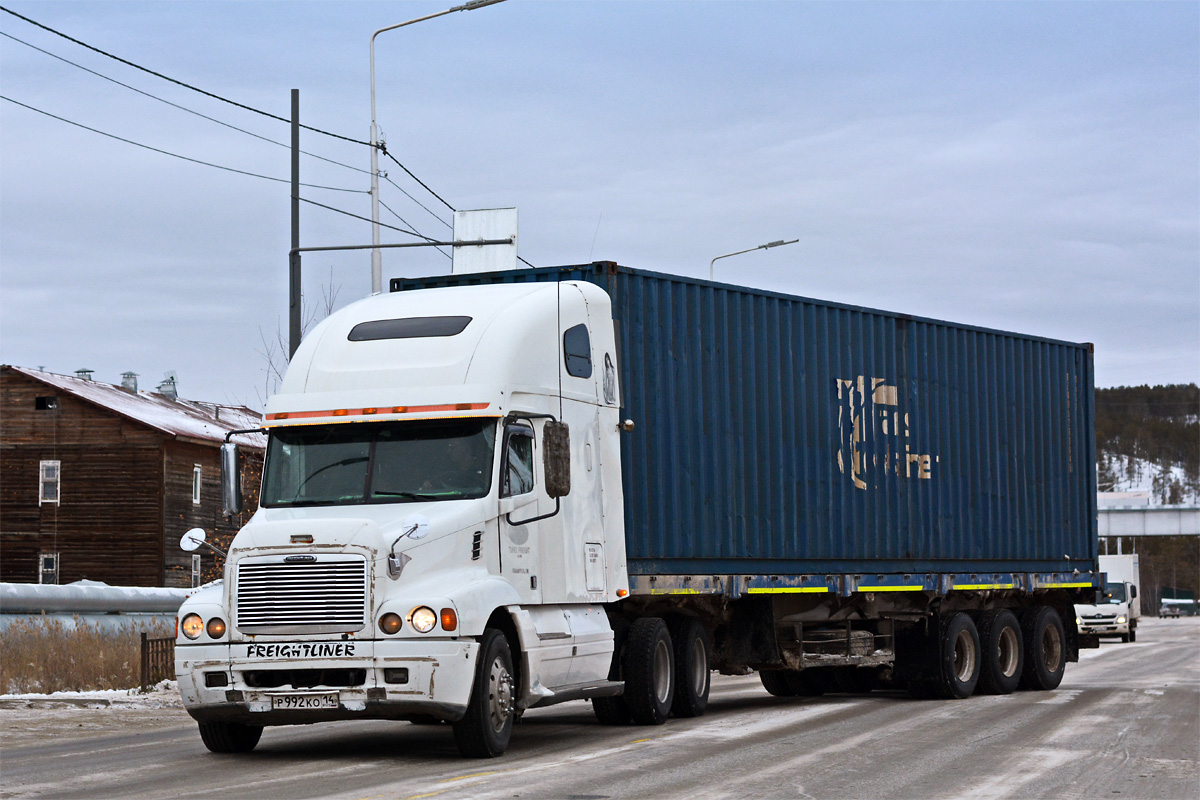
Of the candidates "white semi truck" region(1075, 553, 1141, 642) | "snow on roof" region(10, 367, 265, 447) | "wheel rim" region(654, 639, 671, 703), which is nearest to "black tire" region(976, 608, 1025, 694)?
"wheel rim" region(654, 639, 671, 703)

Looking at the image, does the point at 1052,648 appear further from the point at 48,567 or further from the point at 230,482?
the point at 48,567

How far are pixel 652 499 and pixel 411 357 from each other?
12.0ft

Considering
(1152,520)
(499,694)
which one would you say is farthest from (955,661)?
(1152,520)

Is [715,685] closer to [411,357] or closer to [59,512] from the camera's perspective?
[411,357]

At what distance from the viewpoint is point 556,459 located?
13.0 metres

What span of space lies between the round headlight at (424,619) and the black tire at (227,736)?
1978mm

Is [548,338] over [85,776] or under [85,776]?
over

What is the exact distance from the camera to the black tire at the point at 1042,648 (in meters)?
22.2

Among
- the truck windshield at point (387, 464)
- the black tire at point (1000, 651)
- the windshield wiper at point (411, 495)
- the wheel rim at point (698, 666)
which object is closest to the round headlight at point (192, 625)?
the truck windshield at point (387, 464)

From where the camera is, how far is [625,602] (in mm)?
15656

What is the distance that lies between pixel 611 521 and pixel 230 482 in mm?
3582

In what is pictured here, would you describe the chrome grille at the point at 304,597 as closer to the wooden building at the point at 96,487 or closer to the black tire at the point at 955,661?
the black tire at the point at 955,661

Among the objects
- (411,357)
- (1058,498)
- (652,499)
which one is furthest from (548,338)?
(1058,498)

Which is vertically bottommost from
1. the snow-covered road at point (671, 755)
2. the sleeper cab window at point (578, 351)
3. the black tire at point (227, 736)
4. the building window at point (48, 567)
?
the snow-covered road at point (671, 755)
